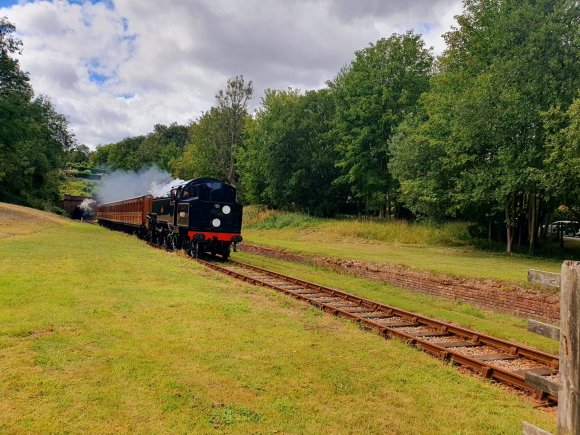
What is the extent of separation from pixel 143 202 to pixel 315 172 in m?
18.0

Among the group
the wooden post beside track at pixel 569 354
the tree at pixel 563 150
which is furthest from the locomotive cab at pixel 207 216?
the wooden post beside track at pixel 569 354

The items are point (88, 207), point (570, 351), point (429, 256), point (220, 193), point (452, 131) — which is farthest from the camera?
point (88, 207)

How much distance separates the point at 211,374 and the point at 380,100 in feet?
107

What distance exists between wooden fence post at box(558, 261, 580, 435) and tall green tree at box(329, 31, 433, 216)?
32165 mm

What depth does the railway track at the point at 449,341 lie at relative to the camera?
22.8ft

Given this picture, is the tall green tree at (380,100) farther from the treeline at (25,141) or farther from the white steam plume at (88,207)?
the white steam plume at (88,207)

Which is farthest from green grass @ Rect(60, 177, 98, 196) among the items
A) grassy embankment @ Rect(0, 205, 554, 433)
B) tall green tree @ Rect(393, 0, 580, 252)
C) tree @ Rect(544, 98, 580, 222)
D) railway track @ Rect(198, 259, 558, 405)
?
grassy embankment @ Rect(0, 205, 554, 433)

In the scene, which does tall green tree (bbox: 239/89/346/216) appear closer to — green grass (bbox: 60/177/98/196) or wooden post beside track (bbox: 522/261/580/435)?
wooden post beside track (bbox: 522/261/580/435)

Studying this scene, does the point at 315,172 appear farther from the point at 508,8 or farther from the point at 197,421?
the point at 197,421

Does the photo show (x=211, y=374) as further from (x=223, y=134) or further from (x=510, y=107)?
(x=223, y=134)

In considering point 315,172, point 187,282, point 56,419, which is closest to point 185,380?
point 56,419

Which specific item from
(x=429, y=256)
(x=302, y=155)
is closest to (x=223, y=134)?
(x=302, y=155)

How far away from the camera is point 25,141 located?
5059 cm

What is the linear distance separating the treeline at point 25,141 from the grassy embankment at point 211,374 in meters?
36.1
